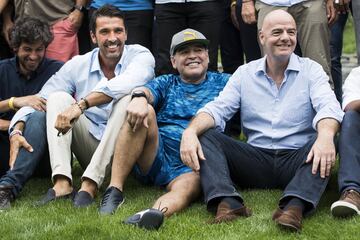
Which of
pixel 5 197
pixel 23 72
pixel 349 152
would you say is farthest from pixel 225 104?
pixel 23 72

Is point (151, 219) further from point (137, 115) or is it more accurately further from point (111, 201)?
point (137, 115)

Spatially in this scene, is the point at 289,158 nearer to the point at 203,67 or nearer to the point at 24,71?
the point at 203,67

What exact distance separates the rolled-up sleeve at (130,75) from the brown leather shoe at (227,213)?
4.69 ft

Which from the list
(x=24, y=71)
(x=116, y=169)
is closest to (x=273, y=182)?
(x=116, y=169)

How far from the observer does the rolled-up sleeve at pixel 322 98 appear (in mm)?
5531

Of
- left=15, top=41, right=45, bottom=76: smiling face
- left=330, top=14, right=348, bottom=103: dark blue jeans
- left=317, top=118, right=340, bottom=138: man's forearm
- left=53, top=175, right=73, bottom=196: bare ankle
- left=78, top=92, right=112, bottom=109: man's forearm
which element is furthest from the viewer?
left=330, top=14, right=348, bottom=103: dark blue jeans

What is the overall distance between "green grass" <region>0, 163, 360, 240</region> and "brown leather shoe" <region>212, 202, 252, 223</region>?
0.18 feet

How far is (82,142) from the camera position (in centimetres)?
642

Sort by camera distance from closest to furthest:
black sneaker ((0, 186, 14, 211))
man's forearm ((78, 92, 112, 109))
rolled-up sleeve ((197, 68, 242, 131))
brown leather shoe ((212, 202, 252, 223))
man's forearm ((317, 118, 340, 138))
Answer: brown leather shoe ((212, 202, 252, 223)) → man's forearm ((317, 118, 340, 138)) → black sneaker ((0, 186, 14, 211)) → rolled-up sleeve ((197, 68, 242, 131)) → man's forearm ((78, 92, 112, 109))

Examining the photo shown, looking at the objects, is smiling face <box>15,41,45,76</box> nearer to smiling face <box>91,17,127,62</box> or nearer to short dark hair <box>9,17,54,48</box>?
short dark hair <box>9,17,54,48</box>

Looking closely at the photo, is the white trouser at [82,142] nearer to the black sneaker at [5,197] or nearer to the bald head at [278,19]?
the black sneaker at [5,197]

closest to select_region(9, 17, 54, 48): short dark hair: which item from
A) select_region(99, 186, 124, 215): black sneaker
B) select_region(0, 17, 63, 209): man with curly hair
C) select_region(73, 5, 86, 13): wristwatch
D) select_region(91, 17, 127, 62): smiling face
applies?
select_region(0, 17, 63, 209): man with curly hair

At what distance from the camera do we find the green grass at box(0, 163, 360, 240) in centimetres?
495

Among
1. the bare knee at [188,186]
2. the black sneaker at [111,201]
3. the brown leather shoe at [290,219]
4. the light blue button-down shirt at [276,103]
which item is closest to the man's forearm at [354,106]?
the light blue button-down shirt at [276,103]
